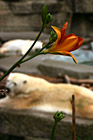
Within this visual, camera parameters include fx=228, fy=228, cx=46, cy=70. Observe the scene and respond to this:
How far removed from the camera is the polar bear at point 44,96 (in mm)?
1640

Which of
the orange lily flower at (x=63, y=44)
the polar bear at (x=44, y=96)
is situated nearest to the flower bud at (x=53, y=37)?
the orange lily flower at (x=63, y=44)

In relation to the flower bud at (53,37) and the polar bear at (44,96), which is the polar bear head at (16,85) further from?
the flower bud at (53,37)

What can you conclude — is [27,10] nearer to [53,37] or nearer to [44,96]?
[44,96]

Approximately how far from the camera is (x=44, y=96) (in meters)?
1.77

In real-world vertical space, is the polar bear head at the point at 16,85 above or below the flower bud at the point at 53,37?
below

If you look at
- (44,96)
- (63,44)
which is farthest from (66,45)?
(44,96)

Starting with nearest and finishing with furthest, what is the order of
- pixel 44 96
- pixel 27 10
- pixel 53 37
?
pixel 53 37 → pixel 44 96 → pixel 27 10

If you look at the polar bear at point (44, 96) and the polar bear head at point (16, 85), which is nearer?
the polar bear at point (44, 96)

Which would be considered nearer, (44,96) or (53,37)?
(53,37)

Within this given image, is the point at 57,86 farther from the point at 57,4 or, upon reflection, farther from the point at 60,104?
the point at 57,4

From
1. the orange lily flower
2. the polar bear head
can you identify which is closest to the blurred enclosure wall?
the polar bear head

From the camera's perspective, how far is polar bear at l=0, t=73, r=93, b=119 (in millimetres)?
1640

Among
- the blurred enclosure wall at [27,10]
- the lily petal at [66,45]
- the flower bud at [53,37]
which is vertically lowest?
the blurred enclosure wall at [27,10]

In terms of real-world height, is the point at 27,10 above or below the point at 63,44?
below
